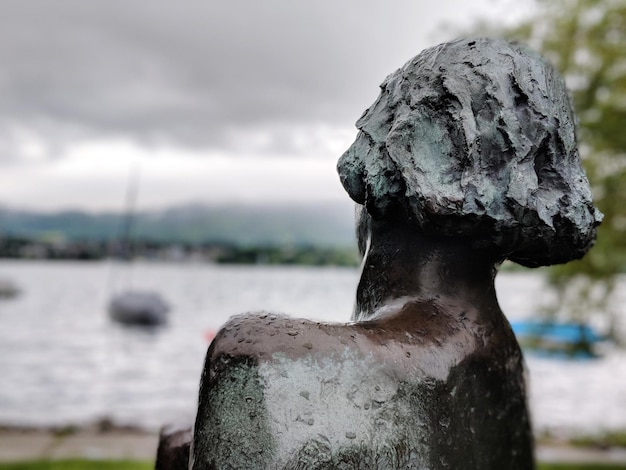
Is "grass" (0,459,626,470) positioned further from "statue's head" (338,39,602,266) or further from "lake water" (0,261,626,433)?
"statue's head" (338,39,602,266)

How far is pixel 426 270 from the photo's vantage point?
1.97m

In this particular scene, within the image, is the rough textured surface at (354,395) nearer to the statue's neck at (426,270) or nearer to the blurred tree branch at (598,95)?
the statue's neck at (426,270)

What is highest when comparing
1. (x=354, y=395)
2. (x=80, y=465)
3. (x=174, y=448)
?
(x=354, y=395)

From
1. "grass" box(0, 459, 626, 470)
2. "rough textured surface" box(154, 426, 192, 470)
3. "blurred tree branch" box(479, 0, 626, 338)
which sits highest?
"blurred tree branch" box(479, 0, 626, 338)


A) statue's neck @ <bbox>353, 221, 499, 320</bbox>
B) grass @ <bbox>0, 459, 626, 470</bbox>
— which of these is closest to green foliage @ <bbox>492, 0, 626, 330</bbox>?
grass @ <bbox>0, 459, 626, 470</bbox>

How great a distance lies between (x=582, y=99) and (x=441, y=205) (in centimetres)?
692

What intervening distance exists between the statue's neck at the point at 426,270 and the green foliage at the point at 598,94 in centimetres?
584

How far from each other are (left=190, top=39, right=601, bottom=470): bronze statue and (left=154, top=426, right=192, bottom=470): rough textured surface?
0.50 metres

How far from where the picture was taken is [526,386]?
207 cm

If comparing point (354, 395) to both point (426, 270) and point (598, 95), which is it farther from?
point (598, 95)

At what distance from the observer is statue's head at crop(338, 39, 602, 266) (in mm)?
1808

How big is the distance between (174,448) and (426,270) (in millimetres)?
811

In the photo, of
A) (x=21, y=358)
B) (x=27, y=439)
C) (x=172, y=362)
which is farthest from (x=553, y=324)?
(x=21, y=358)

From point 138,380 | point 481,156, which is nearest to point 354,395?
point 481,156
